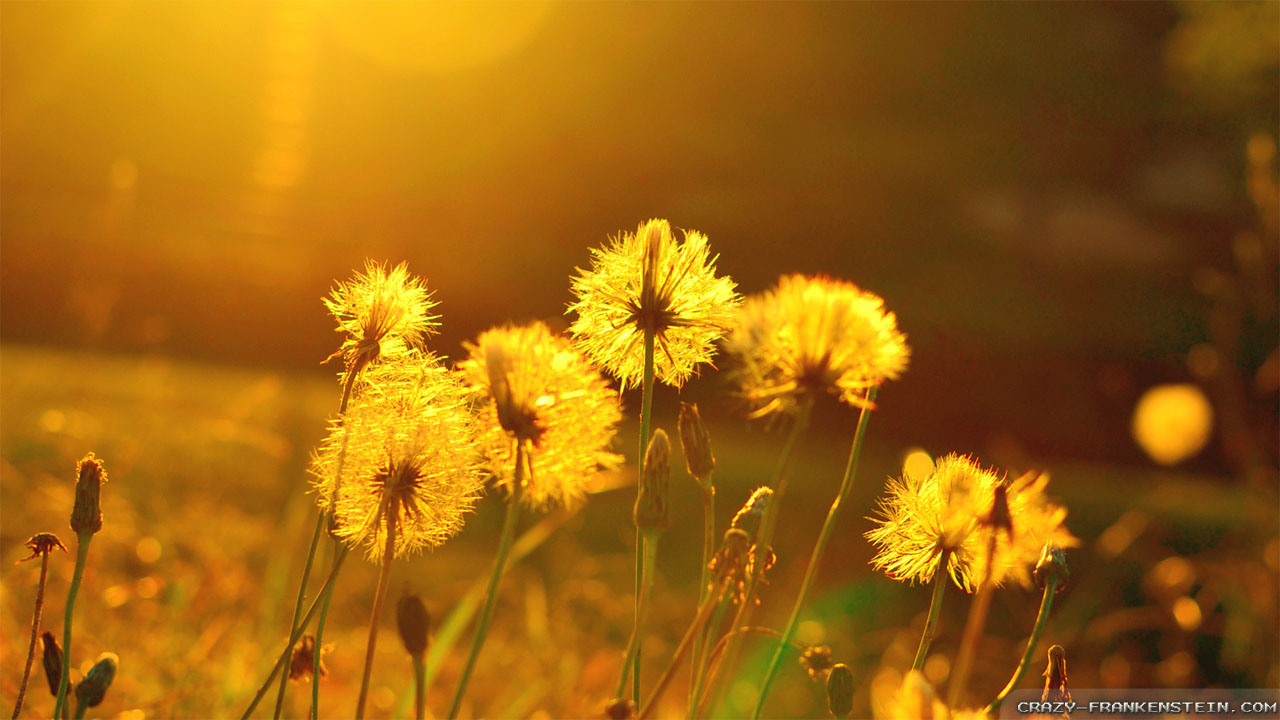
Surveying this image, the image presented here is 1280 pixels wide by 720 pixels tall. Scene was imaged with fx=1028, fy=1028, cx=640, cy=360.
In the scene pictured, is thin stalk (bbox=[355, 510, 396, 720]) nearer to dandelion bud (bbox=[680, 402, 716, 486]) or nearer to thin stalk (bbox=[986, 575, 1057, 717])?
dandelion bud (bbox=[680, 402, 716, 486])

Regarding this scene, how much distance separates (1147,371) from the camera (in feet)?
36.7

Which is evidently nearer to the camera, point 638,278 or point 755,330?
point 755,330

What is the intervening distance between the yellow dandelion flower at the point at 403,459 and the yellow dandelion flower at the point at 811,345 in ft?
0.83

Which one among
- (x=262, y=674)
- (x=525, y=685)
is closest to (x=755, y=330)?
(x=262, y=674)

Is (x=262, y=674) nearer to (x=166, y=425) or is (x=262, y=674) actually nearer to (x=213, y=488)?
(x=213, y=488)

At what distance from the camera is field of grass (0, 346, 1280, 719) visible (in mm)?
2340

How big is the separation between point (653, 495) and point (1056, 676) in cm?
43

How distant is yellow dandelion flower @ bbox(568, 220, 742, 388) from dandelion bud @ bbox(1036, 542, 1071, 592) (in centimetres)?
35

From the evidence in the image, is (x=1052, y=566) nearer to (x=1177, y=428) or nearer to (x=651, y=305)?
(x=651, y=305)

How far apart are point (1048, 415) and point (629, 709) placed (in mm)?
10391

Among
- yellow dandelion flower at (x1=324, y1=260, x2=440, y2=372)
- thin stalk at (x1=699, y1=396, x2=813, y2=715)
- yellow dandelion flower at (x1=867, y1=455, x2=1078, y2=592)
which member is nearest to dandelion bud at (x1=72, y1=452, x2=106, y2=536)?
yellow dandelion flower at (x1=324, y1=260, x2=440, y2=372)

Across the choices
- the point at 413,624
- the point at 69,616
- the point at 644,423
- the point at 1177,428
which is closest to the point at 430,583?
the point at 1177,428

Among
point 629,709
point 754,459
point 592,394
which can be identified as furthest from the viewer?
point 754,459

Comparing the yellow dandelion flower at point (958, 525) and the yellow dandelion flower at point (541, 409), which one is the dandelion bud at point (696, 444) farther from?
the yellow dandelion flower at point (958, 525)
